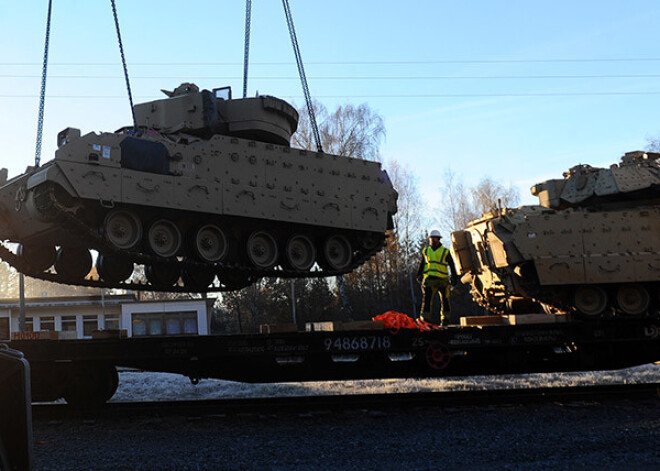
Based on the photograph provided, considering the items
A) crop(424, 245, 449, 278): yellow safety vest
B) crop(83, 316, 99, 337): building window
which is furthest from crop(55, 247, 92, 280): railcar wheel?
crop(83, 316, 99, 337): building window

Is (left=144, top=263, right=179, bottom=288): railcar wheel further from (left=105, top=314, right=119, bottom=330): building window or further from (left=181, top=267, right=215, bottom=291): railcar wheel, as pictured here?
(left=105, top=314, right=119, bottom=330): building window

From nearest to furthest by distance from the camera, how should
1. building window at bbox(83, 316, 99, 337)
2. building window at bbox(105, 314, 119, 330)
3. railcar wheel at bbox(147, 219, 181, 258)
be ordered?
railcar wheel at bbox(147, 219, 181, 258), building window at bbox(83, 316, 99, 337), building window at bbox(105, 314, 119, 330)

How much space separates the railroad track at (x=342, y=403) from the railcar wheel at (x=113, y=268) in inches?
143

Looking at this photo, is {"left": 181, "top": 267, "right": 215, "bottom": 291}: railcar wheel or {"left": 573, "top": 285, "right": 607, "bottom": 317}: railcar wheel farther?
{"left": 181, "top": 267, "right": 215, "bottom": 291}: railcar wheel

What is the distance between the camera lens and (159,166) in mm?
11422

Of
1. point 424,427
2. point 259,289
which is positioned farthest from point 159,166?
point 259,289

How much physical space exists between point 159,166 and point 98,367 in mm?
4074

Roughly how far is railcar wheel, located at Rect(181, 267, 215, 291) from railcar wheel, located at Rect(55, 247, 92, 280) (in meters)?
1.88

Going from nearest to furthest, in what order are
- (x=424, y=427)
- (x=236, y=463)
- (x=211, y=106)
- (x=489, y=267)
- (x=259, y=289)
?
1. (x=236, y=463)
2. (x=424, y=427)
3. (x=489, y=267)
4. (x=211, y=106)
5. (x=259, y=289)

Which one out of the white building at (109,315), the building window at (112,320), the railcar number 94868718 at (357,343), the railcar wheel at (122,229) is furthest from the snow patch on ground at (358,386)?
the building window at (112,320)

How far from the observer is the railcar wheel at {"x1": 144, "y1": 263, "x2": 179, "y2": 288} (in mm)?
12430

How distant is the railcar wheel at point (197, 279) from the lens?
1284cm

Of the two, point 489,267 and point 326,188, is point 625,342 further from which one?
point 326,188

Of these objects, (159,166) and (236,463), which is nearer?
(236,463)
